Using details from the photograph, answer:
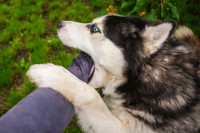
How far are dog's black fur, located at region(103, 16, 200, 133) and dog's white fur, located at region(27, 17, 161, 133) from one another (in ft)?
0.32

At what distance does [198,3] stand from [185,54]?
2883 millimetres

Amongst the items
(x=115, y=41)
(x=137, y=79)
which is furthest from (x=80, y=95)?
(x=115, y=41)

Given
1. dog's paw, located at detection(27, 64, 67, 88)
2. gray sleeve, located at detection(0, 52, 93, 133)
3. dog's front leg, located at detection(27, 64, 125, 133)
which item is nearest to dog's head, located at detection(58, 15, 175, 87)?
dog's front leg, located at detection(27, 64, 125, 133)

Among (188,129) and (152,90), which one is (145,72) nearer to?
(152,90)

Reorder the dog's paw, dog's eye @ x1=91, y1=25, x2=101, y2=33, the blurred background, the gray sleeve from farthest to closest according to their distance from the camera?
the blurred background, dog's eye @ x1=91, y1=25, x2=101, y2=33, the dog's paw, the gray sleeve

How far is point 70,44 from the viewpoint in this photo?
2.16 metres

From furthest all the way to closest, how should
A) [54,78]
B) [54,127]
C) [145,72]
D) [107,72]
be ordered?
[107,72] < [145,72] < [54,78] < [54,127]

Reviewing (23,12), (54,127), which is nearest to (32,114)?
(54,127)

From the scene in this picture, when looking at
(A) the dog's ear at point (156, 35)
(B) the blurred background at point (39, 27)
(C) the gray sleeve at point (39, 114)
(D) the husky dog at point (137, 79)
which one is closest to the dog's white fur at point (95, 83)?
(D) the husky dog at point (137, 79)

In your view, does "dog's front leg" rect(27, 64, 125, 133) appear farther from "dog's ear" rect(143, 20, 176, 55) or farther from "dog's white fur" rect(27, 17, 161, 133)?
"dog's ear" rect(143, 20, 176, 55)

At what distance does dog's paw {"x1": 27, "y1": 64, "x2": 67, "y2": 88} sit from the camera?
1588 mm

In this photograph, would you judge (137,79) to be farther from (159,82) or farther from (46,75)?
(46,75)

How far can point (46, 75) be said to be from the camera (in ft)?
5.32

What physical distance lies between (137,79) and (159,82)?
0.86ft
